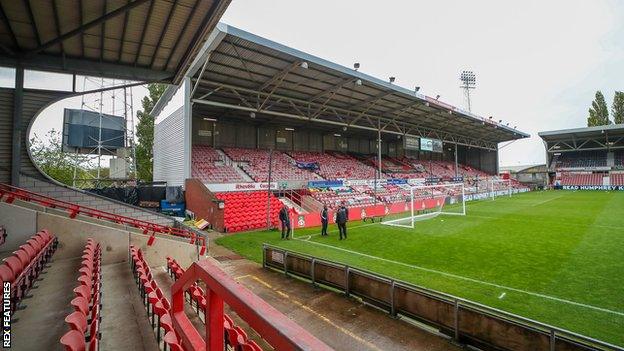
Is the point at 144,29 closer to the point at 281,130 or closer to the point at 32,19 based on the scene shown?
the point at 32,19

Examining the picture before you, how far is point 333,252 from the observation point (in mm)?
14039

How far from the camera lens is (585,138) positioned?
198 ft

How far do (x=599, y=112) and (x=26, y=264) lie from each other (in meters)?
92.3

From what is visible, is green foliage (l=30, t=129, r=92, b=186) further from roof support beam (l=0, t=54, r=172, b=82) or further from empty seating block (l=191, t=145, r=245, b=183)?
roof support beam (l=0, t=54, r=172, b=82)

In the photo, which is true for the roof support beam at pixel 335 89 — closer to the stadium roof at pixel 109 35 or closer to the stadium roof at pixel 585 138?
the stadium roof at pixel 109 35

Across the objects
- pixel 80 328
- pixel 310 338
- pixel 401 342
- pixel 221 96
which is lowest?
pixel 401 342

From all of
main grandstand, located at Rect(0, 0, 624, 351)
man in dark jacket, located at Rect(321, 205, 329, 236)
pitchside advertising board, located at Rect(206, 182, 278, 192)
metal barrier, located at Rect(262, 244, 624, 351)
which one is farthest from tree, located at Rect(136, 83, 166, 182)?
metal barrier, located at Rect(262, 244, 624, 351)

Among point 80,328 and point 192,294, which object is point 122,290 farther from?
point 80,328

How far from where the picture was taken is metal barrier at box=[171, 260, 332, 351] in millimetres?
1243

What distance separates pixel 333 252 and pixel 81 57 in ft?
39.5

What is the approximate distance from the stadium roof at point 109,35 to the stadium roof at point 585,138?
2635 inches

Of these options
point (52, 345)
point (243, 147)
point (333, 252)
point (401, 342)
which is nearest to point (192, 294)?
point (52, 345)

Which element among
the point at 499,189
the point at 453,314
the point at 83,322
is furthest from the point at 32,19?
the point at 499,189

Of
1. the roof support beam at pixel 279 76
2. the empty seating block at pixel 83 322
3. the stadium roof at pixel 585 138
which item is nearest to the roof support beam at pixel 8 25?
the empty seating block at pixel 83 322
